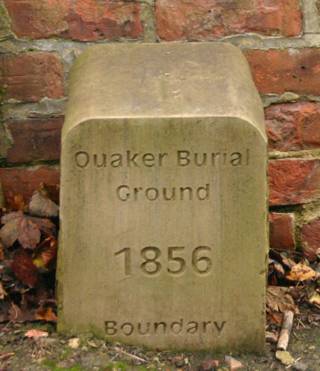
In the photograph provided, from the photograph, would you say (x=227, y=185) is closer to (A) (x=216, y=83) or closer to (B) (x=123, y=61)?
(A) (x=216, y=83)

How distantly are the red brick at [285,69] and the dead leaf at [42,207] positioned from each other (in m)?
0.62

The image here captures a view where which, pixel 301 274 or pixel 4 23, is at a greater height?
pixel 4 23

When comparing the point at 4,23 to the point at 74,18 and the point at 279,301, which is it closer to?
the point at 74,18

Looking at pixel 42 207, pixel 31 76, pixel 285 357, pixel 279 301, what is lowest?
pixel 285 357

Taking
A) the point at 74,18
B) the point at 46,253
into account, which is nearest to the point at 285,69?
the point at 74,18

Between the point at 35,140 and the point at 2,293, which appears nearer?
the point at 2,293

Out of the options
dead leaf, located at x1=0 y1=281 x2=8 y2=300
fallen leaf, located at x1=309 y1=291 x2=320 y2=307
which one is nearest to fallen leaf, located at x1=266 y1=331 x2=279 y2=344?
fallen leaf, located at x1=309 y1=291 x2=320 y2=307

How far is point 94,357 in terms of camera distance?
69.2 inches

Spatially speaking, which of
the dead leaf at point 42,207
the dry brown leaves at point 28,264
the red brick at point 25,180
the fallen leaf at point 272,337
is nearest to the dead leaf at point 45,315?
the dry brown leaves at point 28,264

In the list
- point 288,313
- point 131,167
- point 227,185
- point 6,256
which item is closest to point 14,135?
point 6,256

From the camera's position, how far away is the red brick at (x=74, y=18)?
2.06 m

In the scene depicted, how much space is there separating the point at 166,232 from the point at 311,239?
67cm

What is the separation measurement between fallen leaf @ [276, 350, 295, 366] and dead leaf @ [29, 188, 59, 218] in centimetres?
62

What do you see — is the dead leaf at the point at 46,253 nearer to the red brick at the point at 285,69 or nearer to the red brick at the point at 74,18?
the red brick at the point at 74,18
